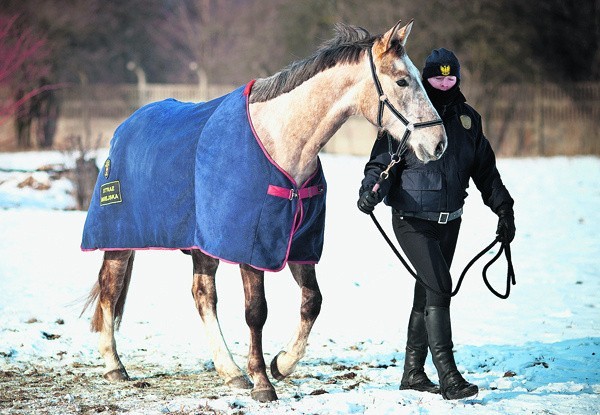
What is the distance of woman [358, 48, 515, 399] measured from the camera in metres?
5.14

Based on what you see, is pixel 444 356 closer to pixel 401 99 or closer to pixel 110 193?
pixel 401 99

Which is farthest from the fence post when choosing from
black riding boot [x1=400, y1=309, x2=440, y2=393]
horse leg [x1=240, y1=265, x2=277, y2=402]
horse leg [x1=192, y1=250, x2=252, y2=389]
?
black riding boot [x1=400, y1=309, x2=440, y2=393]

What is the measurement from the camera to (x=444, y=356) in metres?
5.10

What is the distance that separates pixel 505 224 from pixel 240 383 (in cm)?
180

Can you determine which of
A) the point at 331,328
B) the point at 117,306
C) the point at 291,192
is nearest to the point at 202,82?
the point at 331,328

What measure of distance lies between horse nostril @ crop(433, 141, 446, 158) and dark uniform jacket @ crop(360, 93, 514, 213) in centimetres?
23

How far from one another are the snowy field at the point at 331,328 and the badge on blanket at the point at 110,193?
962 millimetres

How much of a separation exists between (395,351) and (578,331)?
4.85ft

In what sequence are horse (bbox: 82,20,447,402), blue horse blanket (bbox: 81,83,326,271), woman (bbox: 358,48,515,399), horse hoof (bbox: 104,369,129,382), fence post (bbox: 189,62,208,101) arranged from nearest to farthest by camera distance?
horse (bbox: 82,20,447,402), woman (bbox: 358,48,515,399), blue horse blanket (bbox: 81,83,326,271), horse hoof (bbox: 104,369,129,382), fence post (bbox: 189,62,208,101)

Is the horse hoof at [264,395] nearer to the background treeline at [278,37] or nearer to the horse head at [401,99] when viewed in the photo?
the horse head at [401,99]

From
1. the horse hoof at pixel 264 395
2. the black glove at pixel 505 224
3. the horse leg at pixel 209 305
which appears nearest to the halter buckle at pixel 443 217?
the black glove at pixel 505 224

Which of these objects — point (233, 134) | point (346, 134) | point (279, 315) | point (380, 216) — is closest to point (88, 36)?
point (346, 134)

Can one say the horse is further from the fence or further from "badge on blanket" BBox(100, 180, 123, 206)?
the fence

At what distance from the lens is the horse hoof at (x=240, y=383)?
5.59m
